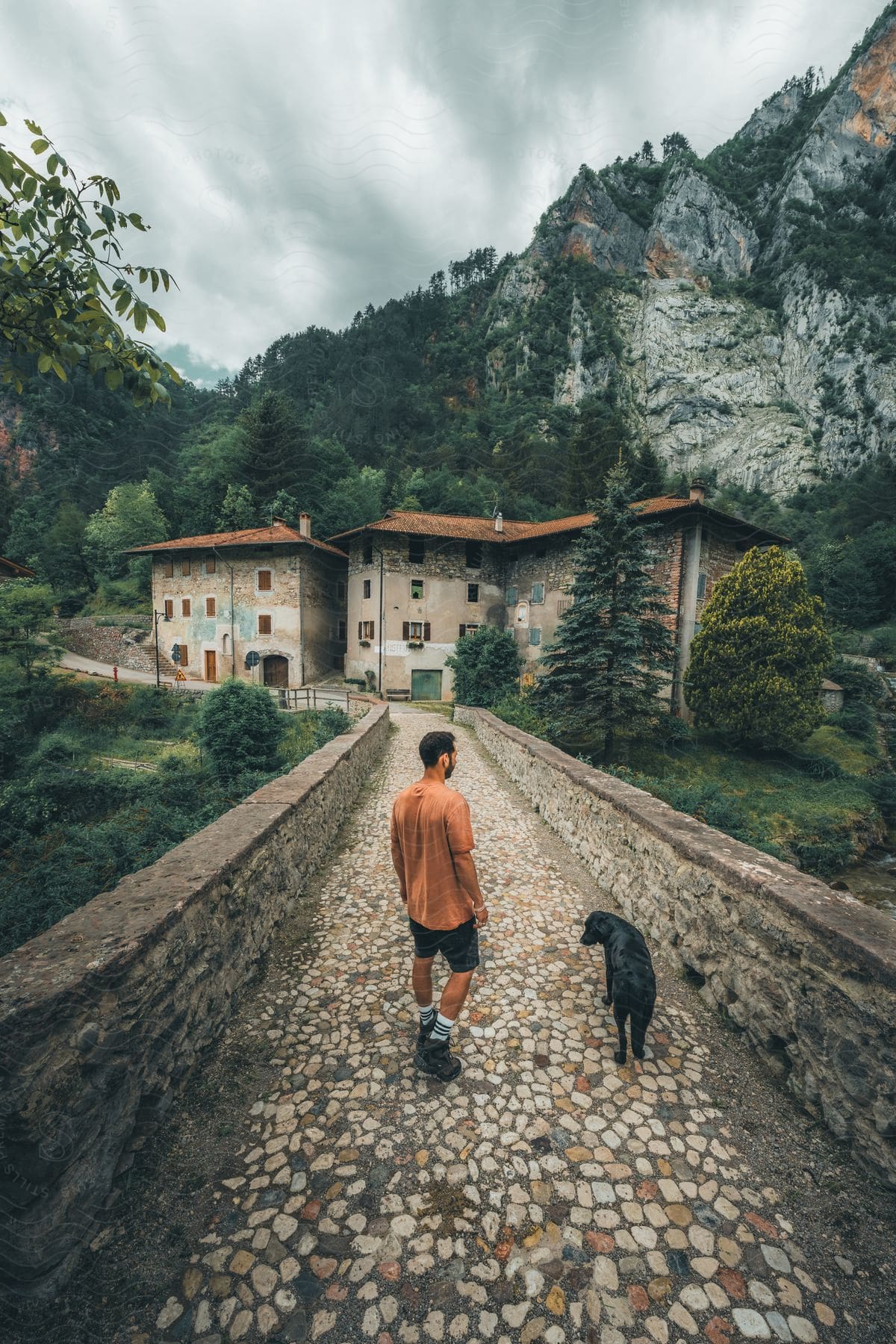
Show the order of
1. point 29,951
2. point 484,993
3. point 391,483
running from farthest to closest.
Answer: point 391,483 < point 484,993 < point 29,951

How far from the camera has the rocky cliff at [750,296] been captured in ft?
216

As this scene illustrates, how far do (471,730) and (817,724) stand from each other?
42.8 feet

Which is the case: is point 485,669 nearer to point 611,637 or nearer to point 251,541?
point 611,637

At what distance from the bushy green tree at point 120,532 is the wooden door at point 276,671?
16.3 meters

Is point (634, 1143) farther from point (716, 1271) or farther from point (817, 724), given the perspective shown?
point (817, 724)

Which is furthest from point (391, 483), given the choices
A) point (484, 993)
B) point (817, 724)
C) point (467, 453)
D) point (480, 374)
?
point (480, 374)

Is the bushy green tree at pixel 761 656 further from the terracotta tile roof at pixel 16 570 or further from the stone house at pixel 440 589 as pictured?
the terracotta tile roof at pixel 16 570

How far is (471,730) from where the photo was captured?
51.4 feet

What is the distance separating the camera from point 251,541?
26156 mm

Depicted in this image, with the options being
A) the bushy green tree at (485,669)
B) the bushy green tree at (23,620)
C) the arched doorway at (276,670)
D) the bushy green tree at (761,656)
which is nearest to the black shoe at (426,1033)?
the bushy green tree at (485,669)

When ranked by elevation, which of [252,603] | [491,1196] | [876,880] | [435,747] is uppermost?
[252,603]

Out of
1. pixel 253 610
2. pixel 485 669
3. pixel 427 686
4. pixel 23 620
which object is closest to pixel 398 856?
pixel 485 669

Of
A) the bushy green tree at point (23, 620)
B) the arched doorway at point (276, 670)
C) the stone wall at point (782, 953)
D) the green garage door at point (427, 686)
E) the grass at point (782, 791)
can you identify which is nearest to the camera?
the stone wall at point (782, 953)

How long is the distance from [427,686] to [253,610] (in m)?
10.9
